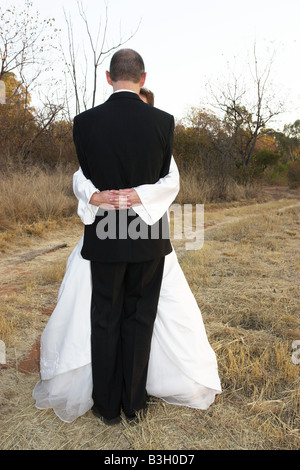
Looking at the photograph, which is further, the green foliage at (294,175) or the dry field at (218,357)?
the green foliage at (294,175)

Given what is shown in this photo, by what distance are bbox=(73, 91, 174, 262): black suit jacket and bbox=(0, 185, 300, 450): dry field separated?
0.94 meters

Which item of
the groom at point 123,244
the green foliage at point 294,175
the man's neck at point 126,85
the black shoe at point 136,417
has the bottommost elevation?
the black shoe at point 136,417

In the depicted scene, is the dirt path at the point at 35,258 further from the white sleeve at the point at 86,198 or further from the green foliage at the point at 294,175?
the green foliage at the point at 294,175

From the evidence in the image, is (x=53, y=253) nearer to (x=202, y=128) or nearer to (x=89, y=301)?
(x=89, y=301)

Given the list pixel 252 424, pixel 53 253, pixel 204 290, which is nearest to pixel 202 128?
pixel 53 253

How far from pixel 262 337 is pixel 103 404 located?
154 cm

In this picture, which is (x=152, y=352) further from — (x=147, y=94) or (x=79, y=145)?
(x=147, y=94)

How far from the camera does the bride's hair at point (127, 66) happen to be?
1.75 meters

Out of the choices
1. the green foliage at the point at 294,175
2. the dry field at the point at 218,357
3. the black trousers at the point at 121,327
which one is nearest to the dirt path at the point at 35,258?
the dry field at the point at 218,357

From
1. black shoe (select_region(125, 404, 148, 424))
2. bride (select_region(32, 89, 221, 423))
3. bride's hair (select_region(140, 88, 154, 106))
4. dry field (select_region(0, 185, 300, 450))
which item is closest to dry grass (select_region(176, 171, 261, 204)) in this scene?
dry field (select_region(0, 185, 300, 450))

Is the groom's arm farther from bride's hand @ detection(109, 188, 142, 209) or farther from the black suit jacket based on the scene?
bride's hand @ detection(109, 188, 142, 209)

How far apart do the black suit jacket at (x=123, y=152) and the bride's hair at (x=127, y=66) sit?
8 centimetres

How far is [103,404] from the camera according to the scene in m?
2.05

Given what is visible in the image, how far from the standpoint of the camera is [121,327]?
2.02m
